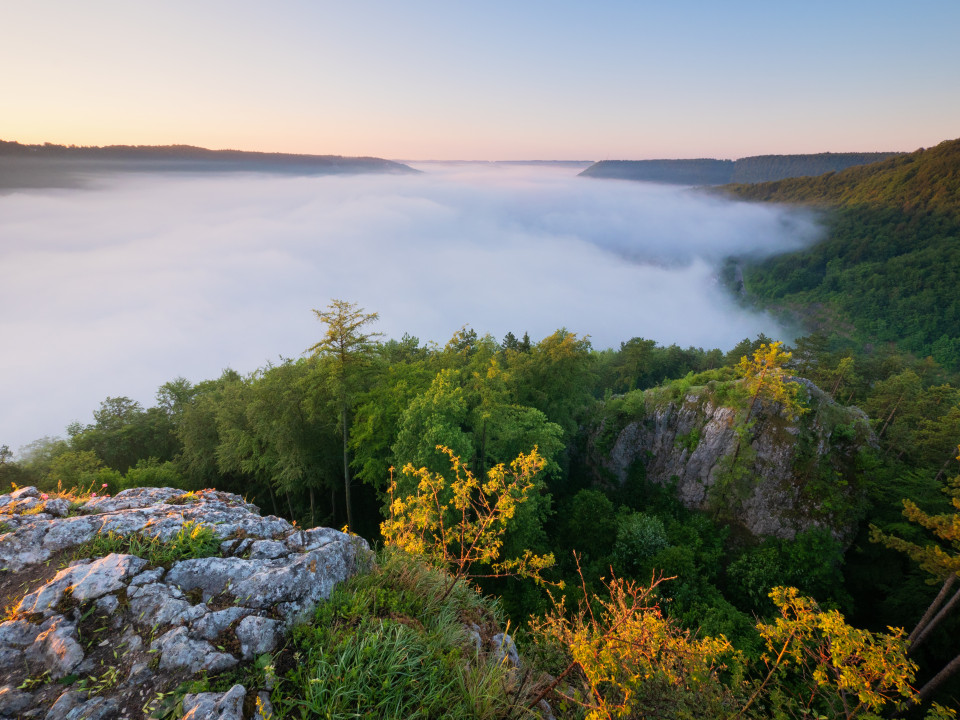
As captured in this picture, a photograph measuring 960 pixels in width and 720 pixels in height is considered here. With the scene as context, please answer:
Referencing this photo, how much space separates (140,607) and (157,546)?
104 cm

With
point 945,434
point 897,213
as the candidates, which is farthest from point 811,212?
point 945,434

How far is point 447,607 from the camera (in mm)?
5898

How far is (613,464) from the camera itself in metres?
27.0

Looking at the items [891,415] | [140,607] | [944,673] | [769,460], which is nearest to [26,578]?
[140,607]

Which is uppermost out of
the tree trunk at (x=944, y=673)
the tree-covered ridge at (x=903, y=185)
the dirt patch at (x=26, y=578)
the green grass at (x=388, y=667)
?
the tree-covered ridge at (x=903, y=185)

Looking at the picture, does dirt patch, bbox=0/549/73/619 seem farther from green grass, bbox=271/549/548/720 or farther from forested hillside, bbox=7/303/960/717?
forested hillside, bbox=7/303/960/717

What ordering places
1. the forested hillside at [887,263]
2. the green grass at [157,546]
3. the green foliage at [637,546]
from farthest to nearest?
the forested hillside at [887,263]
the green foliage at [637,546]
the green grass at [157,546]

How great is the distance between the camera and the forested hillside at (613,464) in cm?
1703

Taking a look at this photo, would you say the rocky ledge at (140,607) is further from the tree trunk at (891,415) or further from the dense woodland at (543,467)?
the tree trunk at (891,415)

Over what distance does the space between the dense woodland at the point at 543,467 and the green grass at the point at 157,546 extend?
5.60 metres

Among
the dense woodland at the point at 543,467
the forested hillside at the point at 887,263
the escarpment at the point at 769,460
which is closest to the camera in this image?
the dense woodland at the point at 543,467

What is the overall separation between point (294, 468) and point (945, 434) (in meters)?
38.5

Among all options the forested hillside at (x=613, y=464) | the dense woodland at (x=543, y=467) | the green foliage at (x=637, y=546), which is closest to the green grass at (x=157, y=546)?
the dense woodland at (x=543, y=467)

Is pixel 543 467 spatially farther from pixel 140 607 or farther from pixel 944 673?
pixel 944 673
